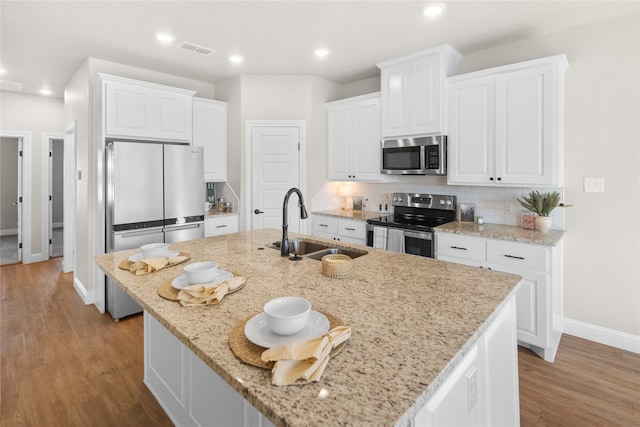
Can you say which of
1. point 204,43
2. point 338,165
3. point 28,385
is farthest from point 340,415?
point 338,165

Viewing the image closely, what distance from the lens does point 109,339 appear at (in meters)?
2.95

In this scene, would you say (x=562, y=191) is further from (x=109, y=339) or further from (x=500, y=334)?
(x=109, y=339)

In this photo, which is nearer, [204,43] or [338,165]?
[204,43]

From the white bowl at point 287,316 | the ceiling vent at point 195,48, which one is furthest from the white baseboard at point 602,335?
the ceiling vent at point 195,48

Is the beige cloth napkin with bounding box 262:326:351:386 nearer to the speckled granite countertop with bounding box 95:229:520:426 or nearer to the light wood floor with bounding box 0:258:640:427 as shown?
Result: the speckled granite countertop with bounding box 95:229:520:426

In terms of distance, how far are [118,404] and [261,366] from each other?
1853 millimetres

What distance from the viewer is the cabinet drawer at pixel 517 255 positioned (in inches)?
100

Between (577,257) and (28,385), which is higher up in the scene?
(577,257)

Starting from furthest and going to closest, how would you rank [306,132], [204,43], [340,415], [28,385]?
[306,132] < [204,43] < [28,385] < [340,415]

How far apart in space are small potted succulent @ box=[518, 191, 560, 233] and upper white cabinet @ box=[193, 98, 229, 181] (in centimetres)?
344

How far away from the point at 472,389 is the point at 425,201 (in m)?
2.84

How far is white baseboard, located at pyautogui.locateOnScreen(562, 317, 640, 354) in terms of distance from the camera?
2.70m

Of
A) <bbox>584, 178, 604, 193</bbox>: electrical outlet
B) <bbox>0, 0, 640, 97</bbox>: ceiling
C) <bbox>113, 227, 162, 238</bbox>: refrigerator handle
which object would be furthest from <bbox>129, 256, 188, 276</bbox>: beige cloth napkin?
<bbox>584, 178, 604, 193</bbox>: electrical outlet

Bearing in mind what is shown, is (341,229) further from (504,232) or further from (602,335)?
(602,335)
